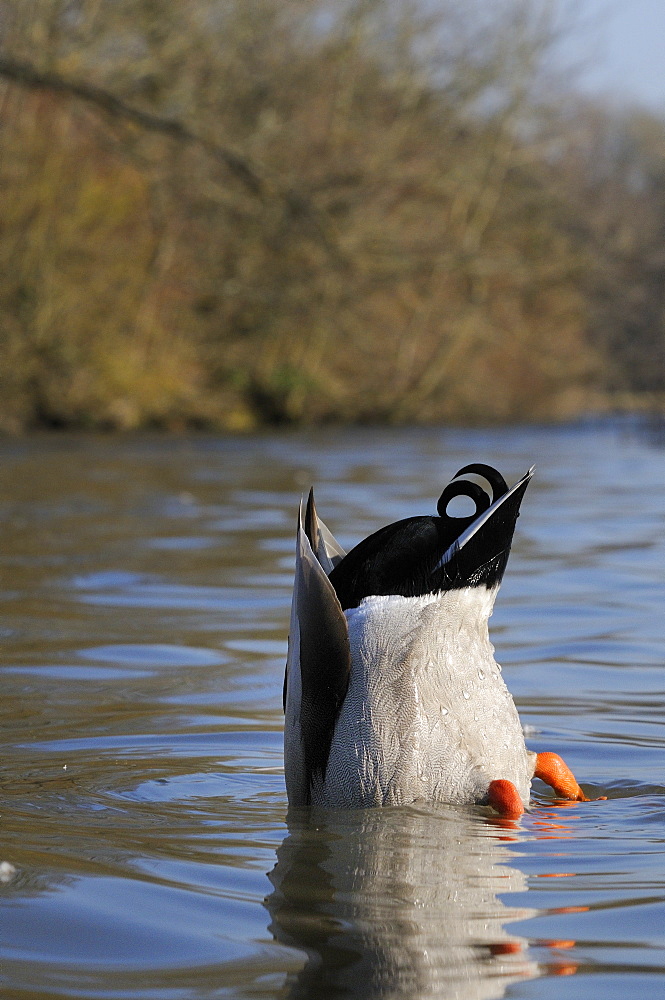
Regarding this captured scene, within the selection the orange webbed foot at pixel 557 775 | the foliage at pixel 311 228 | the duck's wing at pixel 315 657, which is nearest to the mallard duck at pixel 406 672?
the duck's wing at pixel 315 657

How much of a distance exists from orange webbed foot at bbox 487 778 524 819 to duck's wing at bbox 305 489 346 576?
0.57 m

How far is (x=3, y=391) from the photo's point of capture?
1905 centimetres

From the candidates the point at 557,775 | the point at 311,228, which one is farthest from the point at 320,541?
the point at 311,228

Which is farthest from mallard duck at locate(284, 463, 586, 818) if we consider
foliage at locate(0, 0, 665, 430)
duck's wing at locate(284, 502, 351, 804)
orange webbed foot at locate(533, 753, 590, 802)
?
foliage at locate(0, 0, 665, 430)

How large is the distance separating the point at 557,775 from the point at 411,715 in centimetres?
48

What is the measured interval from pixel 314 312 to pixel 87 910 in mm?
21934

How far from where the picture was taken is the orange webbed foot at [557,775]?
3186 mm

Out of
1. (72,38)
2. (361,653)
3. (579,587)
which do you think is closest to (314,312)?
(72,38)

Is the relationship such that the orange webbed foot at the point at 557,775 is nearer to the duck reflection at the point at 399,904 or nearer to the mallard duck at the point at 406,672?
the mallard duck at the point at 406,672

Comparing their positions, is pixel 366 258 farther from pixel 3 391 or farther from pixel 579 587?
pixel 579 587

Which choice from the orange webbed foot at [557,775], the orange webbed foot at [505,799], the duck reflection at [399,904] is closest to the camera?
the duck reflection at [399,904]

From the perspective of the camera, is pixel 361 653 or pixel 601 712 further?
pixel 601 712

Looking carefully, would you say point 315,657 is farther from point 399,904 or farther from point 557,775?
point 557,775

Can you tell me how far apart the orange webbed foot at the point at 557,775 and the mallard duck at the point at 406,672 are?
0.12m
